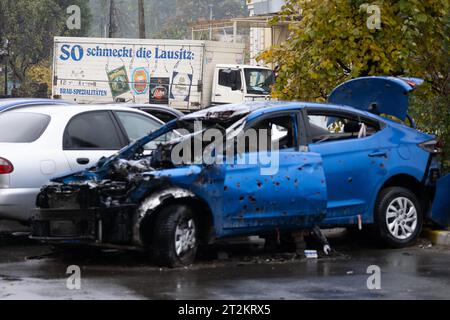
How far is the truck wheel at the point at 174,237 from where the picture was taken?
30.5 ft

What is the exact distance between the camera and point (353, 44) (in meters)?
13.9

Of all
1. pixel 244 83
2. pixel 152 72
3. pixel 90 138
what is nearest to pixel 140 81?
pixel 152 72

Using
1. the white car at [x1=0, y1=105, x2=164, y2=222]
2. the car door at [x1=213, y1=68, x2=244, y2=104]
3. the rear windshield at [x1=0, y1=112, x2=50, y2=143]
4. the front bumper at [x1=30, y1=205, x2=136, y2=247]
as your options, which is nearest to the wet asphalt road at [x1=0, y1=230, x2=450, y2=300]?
the front bumper at [x1=30, y1=205, x2=136, y2=247]

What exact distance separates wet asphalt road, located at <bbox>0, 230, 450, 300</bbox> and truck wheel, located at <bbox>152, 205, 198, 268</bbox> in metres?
0.11

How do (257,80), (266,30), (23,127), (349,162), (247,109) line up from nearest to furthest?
(247,109) → (349,162) → (23,127) → (257,80) → (266,30)

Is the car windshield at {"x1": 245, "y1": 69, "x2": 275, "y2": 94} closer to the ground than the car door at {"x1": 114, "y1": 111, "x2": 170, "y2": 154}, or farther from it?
farther from it

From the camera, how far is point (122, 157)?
1048 cm

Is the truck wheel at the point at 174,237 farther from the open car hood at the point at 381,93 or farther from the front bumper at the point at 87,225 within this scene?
the open car hood at the point at 381,93

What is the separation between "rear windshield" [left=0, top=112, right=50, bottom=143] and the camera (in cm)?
1105

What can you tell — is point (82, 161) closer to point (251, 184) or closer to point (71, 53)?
point (251, 184)

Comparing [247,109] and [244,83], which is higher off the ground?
[244,83]

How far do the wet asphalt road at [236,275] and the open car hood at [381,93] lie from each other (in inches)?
71.3

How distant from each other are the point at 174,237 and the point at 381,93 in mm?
4096

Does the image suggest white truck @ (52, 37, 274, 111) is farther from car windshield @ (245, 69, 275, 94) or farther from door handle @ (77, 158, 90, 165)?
door handle @ (77, 158, 90, 165)
